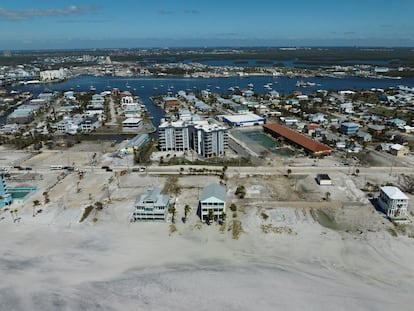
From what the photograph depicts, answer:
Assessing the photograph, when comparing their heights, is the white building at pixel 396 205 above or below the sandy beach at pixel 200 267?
above

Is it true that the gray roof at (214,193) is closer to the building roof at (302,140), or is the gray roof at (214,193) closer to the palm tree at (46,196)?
the palm tree at (46,196)

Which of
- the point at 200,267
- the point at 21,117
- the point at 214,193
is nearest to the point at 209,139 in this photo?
the point at 214,193

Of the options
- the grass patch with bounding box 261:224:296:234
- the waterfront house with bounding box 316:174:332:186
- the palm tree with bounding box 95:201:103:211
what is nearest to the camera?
the grass patch with bounding box 261:224:296:234

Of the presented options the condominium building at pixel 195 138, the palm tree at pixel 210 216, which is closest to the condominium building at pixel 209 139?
the condominium building at pixel 195 138

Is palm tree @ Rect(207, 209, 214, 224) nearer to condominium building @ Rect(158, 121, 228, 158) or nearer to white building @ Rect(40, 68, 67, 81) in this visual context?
condominium building @ Rect(158, 121, 228, 158)

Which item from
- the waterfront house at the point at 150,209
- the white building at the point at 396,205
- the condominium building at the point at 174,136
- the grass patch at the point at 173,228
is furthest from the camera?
the condominium building at the point at 174,136

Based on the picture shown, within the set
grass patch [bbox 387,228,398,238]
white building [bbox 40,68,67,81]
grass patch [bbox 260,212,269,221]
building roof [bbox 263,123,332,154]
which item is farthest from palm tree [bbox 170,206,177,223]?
white building [bbox 40,68,67,81]

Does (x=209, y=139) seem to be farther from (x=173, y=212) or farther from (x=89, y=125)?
(x=89, y=125)

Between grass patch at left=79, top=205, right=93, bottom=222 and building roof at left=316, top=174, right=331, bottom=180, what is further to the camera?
building roof at left=316, top=174, right=331, bottom=180

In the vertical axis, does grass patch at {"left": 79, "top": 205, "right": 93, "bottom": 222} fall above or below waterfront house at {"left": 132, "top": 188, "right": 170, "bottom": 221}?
below
